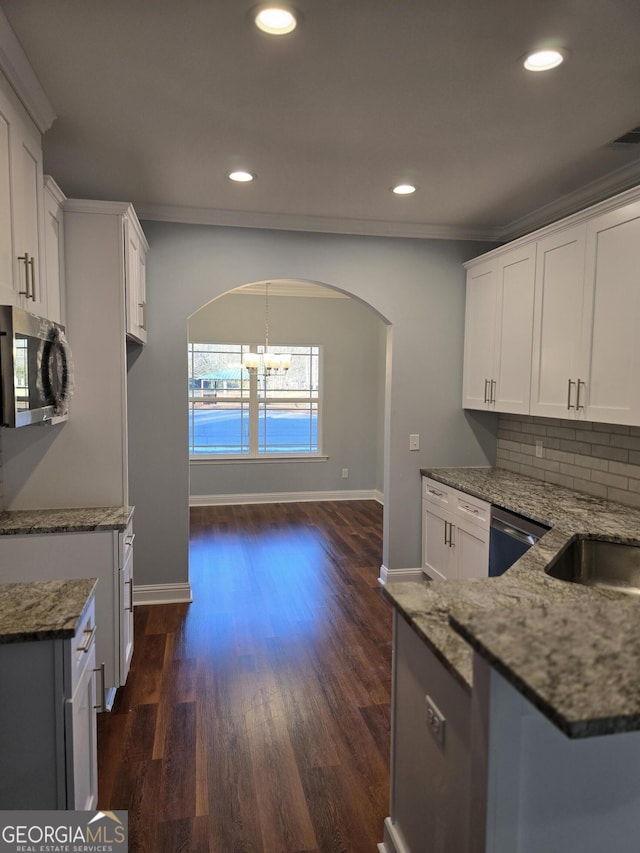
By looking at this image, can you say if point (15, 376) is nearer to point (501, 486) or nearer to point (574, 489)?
point (501, 486)

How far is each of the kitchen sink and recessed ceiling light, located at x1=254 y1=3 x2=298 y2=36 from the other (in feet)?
7.31

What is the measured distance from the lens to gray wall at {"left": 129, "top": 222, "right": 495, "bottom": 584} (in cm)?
386

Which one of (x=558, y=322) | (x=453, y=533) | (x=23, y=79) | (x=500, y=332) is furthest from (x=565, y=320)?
(x=23, y=79)

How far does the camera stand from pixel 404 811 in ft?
5.47

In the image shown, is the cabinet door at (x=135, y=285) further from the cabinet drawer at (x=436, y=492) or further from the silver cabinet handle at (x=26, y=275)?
the cabinet drawer at (x=436, y=492)

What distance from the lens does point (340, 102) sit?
2.32m

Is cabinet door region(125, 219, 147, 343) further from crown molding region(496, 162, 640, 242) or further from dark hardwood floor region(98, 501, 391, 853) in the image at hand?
crown molding region(496, 162, 640, 242)

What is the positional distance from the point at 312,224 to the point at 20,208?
218 cm

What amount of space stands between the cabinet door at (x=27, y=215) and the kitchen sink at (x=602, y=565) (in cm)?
248

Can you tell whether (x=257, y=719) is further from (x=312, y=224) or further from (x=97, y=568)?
(x=312, y=224)

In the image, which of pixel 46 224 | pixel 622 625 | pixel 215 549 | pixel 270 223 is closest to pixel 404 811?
pixel 622 625

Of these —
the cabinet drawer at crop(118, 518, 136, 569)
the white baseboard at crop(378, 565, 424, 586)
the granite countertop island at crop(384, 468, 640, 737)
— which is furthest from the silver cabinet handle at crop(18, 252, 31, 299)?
the white baseboard at crop(378, 565, 424, 586)

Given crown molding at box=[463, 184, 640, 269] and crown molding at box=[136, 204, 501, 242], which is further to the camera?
crown molding at box=[136, 204, 501, 242]

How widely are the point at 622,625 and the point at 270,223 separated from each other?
3489 millimetres
